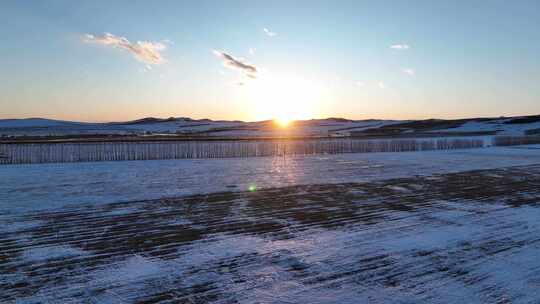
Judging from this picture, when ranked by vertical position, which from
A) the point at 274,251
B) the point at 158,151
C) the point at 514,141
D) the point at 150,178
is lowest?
the point at 274,251

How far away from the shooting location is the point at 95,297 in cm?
397

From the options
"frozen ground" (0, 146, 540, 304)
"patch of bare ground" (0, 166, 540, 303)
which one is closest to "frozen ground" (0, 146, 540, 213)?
"frozen ground" (0, 146, 540, 304)

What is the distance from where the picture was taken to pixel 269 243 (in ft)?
19.0

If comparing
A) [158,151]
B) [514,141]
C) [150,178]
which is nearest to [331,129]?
[514,141]

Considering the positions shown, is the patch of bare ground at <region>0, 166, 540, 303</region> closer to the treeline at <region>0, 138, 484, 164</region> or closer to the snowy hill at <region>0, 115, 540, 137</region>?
the treeline at <region>0, 138, 484, 164</region>

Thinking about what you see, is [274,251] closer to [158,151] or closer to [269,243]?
[269,243]

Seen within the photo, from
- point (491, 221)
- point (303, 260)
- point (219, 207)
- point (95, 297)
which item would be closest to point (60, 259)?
point (95, 297)

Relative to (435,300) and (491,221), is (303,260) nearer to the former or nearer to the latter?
(435,300)

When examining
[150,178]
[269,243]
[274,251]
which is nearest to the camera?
[274,251]

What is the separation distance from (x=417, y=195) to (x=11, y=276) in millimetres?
8370

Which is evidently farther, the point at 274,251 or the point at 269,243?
the point at 269,243

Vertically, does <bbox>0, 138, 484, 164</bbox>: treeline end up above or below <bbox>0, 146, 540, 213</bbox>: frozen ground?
above

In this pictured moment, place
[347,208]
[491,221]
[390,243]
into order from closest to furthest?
1. [390,243]
2. [491,221]
3. [347,208]

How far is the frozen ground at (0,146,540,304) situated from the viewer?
13.6 ft
